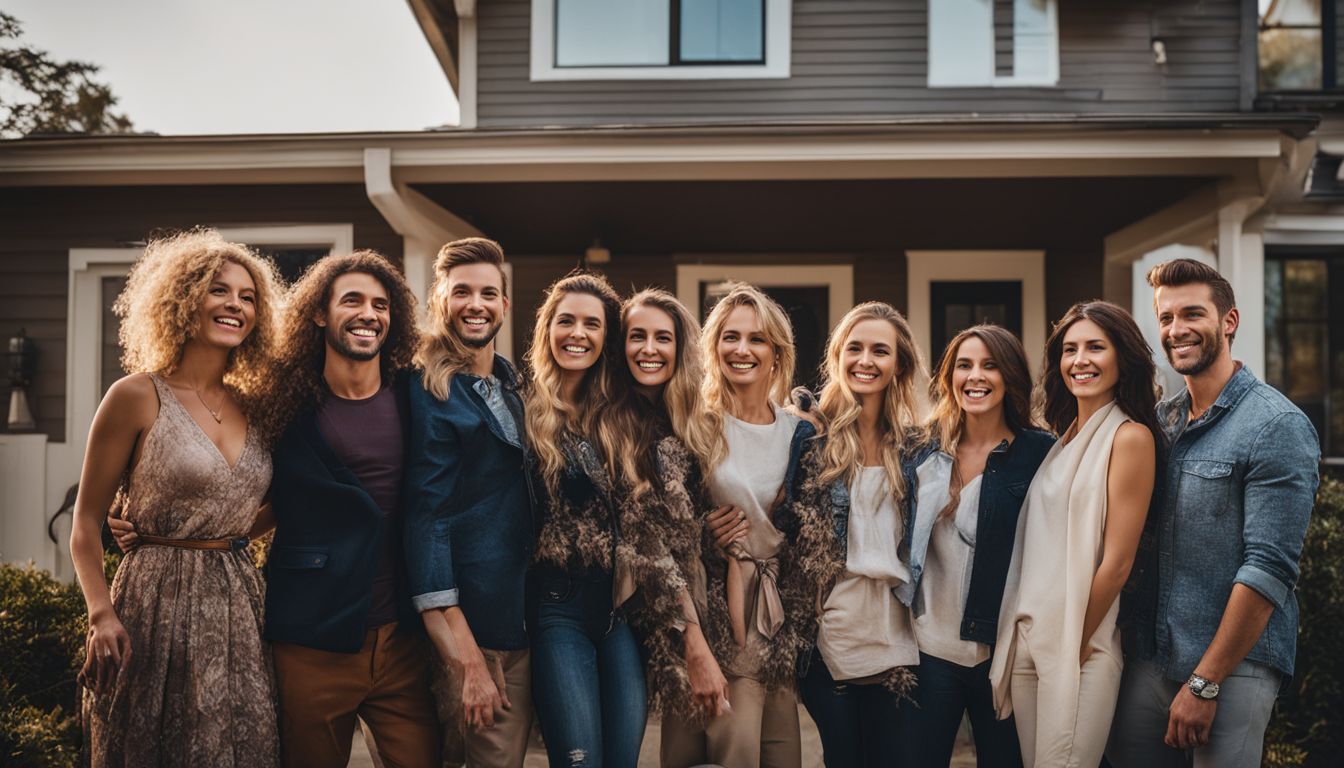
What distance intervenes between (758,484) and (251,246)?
5110mm

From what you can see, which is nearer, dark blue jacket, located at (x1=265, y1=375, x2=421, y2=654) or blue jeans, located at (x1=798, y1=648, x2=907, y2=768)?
dark blue jacket, located at (x1=265, y1=375, x2=421, y2=654)

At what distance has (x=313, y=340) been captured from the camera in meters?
2.57

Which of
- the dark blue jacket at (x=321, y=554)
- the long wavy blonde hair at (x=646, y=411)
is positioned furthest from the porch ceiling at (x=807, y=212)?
the dark blue jacket at (x=321, y=554)

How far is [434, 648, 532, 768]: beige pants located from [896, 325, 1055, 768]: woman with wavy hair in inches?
43.1

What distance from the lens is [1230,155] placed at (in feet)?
17.4

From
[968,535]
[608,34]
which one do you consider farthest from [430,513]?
[608,34]

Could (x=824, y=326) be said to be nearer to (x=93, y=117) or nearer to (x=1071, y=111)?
(x=1071, y=111)

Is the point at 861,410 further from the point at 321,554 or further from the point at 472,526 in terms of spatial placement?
the point at 321,554

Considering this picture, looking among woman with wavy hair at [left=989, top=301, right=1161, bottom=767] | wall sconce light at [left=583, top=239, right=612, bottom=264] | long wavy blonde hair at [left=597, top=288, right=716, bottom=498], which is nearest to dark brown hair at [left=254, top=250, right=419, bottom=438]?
long wavy blonde hair at [left=597, top=288, right=716, bottom=498]

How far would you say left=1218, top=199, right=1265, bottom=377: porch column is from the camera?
18.6ft

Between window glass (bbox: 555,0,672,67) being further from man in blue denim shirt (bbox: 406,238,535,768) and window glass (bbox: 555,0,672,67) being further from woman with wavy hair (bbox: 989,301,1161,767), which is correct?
woman with wavy hair (bbox: 989,301,1161,767)

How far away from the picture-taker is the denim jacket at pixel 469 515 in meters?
2.42

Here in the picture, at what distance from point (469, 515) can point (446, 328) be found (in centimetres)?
57

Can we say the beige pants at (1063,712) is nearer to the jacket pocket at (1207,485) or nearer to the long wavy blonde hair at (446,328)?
the jacket pocket at (1207,485)
